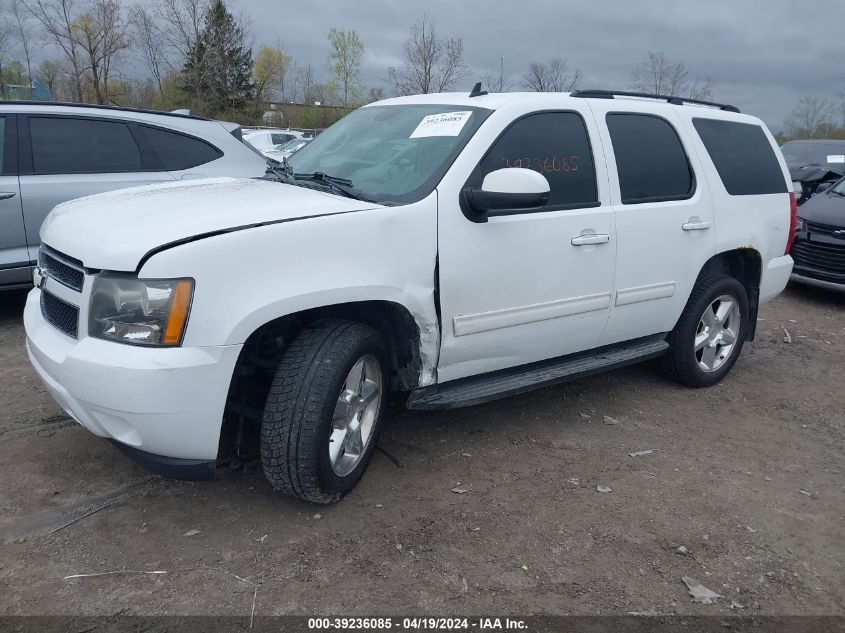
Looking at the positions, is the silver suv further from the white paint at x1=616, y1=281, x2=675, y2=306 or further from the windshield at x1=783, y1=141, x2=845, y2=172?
the windshield at x1=783, y1=141, x2=845, y2=172

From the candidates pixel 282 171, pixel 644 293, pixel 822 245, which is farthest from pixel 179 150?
pixel 822 245

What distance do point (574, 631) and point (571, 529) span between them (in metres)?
0.69

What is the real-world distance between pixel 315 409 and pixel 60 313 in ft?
3.79

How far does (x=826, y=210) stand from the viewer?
841 centimetres

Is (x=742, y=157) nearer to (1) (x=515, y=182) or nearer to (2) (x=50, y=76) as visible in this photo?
(1) (x=515, y=182)

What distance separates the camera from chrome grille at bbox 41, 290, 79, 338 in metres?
2.91

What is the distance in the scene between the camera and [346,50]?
3853cm

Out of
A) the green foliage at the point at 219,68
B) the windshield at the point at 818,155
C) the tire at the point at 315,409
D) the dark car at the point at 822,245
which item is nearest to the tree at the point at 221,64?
the green foliage at the point at 219,68

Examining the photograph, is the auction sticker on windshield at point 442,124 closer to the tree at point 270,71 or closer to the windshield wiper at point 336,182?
the windshield wiper at point 336,182

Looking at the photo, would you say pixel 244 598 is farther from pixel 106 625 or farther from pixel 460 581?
pixel 460 581

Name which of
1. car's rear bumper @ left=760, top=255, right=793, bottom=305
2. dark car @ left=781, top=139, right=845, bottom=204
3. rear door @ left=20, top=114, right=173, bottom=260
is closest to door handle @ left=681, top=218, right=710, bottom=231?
car's rear bumper @ left=760, top=255, right=793, bottom=305

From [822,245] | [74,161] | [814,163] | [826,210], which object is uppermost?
[74,161]

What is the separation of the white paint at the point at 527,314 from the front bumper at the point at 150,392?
121 cm

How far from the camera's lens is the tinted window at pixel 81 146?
5.89 meters
